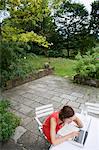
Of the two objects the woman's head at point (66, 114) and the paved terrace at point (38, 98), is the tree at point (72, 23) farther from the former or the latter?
the woman's head at point (66, 114)

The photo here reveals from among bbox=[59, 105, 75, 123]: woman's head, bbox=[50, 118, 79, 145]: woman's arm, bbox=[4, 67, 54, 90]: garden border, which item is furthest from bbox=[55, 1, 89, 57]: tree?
bbox=[50, 118, 79, 145]: woman's arm

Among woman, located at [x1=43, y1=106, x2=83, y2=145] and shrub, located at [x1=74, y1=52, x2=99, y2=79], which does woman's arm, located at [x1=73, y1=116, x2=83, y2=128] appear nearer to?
woman, located at [x1=43, y1=106, x2=83, y2=145]

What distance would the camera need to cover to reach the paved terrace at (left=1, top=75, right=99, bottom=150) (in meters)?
3.26

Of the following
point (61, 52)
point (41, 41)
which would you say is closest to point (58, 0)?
point (41, 41)

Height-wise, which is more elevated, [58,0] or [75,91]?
[58,0]

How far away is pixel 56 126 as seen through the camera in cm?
256

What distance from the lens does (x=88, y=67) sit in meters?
6.78

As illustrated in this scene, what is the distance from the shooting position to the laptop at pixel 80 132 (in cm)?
226

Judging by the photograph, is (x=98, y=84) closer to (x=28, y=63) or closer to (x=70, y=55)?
(x=28, y=63)

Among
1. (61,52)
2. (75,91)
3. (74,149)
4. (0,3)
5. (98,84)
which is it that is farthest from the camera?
(61,52)

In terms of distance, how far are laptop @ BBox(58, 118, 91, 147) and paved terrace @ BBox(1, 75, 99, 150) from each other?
786 millimetres

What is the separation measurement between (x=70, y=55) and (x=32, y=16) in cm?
1035

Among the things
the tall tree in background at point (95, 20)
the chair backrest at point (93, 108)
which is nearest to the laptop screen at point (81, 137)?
the chair backrest at point (93, 108)

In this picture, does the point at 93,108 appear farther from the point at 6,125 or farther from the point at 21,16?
the point at 21,16
